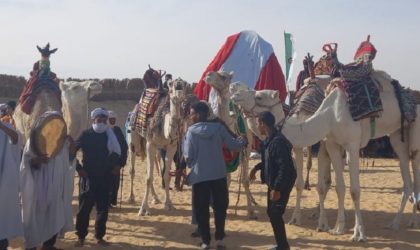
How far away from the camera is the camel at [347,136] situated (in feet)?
25.5

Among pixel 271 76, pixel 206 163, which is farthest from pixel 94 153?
pixel 271 76

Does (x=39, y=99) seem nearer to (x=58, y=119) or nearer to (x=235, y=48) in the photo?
(x=58, y=119)

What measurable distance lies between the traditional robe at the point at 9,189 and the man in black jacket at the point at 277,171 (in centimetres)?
274

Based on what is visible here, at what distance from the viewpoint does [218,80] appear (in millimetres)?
8805

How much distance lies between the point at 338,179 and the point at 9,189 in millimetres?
4416

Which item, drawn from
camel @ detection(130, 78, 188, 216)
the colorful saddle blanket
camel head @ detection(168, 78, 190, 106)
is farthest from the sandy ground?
camel head @ detection(168, 78, 190, 106)

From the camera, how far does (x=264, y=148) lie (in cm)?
650

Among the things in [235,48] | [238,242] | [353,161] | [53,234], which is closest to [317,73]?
[353,161]

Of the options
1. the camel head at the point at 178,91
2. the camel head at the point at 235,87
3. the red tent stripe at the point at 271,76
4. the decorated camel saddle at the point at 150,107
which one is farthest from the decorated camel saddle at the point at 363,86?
the red tent stripe at the point at 271,76

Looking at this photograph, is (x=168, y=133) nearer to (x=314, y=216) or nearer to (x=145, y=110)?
(x=145, y=110)

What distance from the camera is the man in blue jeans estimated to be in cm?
700

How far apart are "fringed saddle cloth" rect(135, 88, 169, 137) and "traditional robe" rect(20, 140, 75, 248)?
3.42 m

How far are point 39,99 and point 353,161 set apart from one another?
4851 mm

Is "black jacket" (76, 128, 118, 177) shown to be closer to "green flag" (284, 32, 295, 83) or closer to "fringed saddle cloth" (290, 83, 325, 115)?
"fringed saddle cloth" (290, 83, 325, 115)
